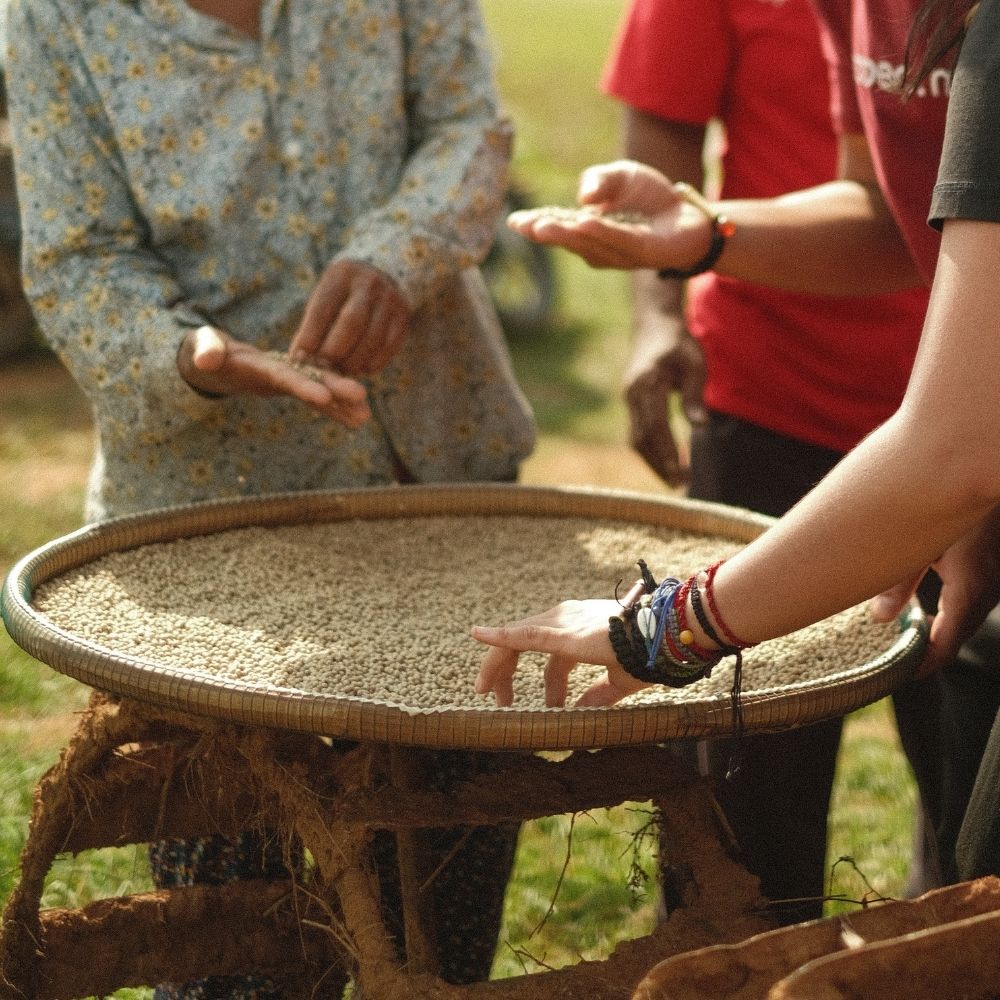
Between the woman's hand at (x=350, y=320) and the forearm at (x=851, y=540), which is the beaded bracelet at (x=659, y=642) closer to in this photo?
the forearm at (x=851, y=540)

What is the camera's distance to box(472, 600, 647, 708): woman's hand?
119 centimetres

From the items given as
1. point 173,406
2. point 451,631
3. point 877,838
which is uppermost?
point 173,406

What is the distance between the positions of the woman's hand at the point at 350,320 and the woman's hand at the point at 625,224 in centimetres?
18

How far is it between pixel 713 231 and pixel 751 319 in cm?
49

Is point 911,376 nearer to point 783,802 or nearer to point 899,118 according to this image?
point 899,118

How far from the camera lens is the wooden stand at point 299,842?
125 centimetres

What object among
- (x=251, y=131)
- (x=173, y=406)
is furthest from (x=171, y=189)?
(x=173, y=406)

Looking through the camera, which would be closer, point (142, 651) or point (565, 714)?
point (565, 714)

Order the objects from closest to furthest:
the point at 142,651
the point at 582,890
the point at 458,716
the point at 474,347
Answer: the point at 458,716, the point at 142,651, the point at 474,347, the point at 582,890

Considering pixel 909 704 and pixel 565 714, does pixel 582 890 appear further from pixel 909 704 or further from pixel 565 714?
pixel 565 714

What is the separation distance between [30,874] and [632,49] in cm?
150

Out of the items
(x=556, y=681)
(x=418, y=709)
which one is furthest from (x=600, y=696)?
(x=418, y=709)

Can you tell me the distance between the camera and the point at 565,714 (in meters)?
1.16

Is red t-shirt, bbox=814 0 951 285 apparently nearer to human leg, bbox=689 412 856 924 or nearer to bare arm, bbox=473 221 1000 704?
→ bare arm, bbox=473 221 1000 704
